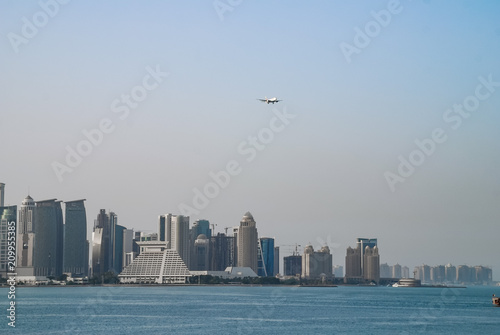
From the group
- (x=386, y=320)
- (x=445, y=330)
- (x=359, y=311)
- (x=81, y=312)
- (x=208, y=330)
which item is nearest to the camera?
(x=208, y=330)

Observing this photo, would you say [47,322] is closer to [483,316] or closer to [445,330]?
[445,330]

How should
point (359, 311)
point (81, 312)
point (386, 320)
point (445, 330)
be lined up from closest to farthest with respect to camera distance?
point (445, 330), point (386, 320), point (81, 312), point (359, 311)

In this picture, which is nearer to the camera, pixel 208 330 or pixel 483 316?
pixel 208 330

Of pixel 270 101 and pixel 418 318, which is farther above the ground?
pixel 270 101

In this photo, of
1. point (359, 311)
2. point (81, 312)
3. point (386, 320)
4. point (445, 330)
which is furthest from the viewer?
point (359, 311)

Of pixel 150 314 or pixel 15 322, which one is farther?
pixel 150 314

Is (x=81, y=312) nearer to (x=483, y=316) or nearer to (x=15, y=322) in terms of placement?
(x=15, y=322)

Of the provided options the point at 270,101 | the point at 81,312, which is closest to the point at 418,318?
the point at 270,101

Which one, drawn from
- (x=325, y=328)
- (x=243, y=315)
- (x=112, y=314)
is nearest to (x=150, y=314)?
(x=112, y=314)

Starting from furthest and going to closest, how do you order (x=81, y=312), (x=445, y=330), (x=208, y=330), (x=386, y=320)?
1. (x=81, y=312)
2. (x=386, y=320)
3. (x=445, y=330)
4. (x=208, y=330)
